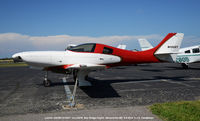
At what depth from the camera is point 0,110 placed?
5.42 m

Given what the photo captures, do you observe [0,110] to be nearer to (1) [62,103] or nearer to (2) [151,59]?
(1) [62,103]

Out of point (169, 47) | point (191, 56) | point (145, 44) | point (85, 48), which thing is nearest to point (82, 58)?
point (85, 48)

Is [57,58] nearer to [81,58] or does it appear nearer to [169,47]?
[81,58]

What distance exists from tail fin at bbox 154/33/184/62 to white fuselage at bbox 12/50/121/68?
417 cm

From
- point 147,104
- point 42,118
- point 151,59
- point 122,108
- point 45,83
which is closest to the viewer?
point 42,118

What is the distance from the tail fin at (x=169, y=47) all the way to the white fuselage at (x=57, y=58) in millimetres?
4167

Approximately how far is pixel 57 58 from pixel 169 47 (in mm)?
7427

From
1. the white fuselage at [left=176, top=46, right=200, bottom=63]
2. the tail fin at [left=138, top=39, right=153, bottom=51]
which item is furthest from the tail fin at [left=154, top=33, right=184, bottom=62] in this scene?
the tail fin at [left=138, top=39, right=153, bottom=51]

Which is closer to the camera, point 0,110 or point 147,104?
point 0,110

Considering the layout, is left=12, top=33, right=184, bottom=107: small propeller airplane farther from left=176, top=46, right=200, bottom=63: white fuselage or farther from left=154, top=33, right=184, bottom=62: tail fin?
left=176, top=46, right=200, bottom=63: white fuselage

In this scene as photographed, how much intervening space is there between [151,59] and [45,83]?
6682 millimetres

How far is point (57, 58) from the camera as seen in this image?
895cm

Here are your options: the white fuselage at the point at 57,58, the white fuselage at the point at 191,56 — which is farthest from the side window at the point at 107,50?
the white fuselage at the point at 191,56

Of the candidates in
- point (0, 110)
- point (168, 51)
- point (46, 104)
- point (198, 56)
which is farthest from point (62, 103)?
point (198, 56)
